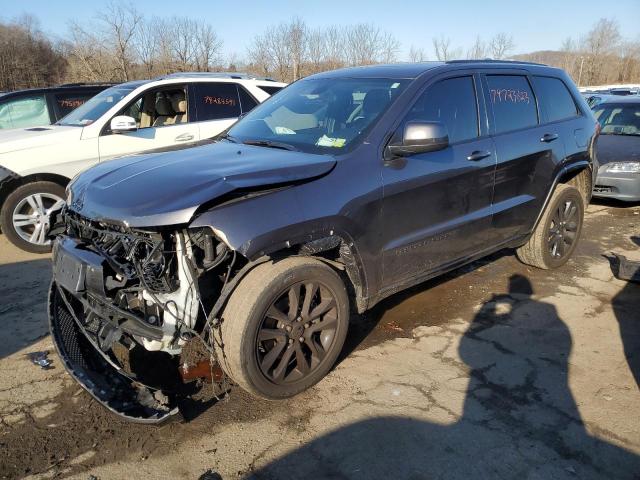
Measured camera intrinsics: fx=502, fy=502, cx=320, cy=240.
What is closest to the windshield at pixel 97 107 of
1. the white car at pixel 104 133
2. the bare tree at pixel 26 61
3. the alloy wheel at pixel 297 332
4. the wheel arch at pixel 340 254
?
the white car at pixel 104 133

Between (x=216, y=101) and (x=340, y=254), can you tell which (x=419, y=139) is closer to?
(x=340, y=254)

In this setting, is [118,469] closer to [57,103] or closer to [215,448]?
[215,448]

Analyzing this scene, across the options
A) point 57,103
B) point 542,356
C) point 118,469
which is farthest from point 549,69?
point 57,103

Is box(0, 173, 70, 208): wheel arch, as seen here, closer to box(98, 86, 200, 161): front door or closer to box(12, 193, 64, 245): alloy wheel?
box(12, 193, 64, 245): alloy wheel

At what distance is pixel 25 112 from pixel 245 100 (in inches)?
139

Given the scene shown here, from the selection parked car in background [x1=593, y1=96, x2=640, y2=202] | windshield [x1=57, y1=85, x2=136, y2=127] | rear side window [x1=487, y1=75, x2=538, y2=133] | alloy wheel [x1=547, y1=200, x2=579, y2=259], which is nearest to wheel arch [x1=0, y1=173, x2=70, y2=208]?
windshield [x1=57, y1=85, x2=136, y2=127]

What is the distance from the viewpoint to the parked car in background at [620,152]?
765 cm

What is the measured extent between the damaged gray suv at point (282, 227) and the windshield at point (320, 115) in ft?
0.05

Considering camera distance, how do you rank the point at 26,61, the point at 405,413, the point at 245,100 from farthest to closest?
the point at 26,61
the point at 245,100
the point at 405,413

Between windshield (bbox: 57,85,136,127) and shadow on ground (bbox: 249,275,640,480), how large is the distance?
203 inches

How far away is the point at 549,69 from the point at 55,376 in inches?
196

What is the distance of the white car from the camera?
18.5 feet

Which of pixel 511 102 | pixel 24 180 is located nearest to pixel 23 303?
pixel 24 180

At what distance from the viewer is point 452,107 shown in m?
3.71
